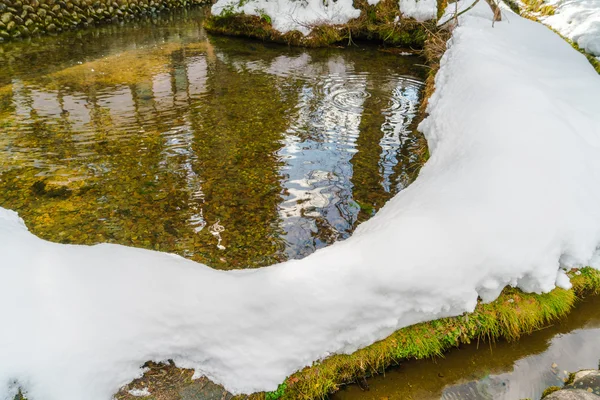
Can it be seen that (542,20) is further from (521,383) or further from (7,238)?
(7,238)

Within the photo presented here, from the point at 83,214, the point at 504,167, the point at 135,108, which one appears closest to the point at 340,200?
the point at 504,167

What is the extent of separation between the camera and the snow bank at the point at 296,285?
8.00ft

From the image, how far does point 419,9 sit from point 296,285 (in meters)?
11.6

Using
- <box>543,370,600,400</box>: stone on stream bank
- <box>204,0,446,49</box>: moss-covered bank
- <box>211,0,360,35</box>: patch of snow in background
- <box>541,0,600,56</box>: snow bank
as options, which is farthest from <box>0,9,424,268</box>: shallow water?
<box>541,0,600,56</box>: snow bank

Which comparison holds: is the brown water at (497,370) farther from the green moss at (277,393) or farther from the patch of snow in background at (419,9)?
the patch of snow in background at (419,9)

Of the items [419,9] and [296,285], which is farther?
[419,9]

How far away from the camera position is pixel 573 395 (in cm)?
239

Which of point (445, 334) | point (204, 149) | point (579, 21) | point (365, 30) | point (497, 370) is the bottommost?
point (497, 370)

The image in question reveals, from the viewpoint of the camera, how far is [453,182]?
3562 mm

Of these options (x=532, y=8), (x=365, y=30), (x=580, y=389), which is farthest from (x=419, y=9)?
(x=580, y=389)

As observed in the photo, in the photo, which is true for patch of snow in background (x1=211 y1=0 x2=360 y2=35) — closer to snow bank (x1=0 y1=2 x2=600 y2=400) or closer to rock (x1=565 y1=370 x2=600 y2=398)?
snow bank (x1=0 y1=2 x2=600 y2=400)

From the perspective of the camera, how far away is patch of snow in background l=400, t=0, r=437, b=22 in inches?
458

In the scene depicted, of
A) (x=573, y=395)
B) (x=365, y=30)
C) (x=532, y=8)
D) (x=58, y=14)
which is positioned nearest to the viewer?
A: (x=573, y=395)

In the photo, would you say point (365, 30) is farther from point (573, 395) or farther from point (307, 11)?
point (573, 395)
